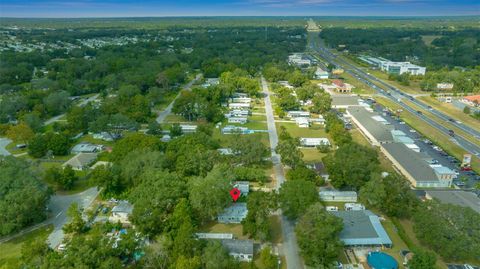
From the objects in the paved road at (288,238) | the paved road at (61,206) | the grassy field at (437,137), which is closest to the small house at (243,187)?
the paved road at (288,238)

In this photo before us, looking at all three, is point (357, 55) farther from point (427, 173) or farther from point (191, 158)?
point (191, 158)

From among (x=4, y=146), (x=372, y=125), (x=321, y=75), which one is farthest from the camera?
(x=321, y=75)

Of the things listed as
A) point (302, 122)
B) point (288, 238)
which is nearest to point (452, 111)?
point (302, 122)

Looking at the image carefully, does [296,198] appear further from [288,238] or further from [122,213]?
[122,213]

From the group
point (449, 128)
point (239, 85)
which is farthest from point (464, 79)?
point (239, 85)

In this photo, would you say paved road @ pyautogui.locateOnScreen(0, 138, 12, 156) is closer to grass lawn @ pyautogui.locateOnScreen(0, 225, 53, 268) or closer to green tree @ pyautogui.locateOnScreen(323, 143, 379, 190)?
grass lawn @ pyautogui.locateOnScreen(0, 225, 53, 268)

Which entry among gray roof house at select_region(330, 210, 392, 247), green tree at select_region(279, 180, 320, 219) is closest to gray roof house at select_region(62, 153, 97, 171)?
green tree at select_region(279, 180, 320, 219)
